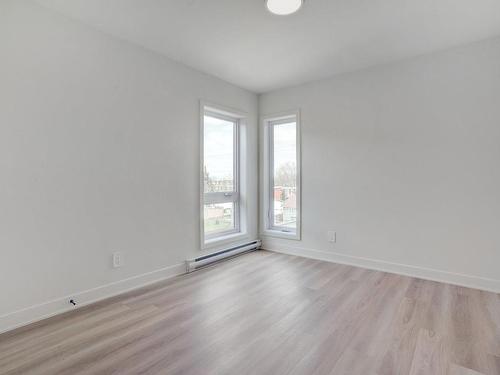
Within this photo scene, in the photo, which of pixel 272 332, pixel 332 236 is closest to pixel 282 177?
pixel 332 236

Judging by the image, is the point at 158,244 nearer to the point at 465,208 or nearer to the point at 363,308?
the point at 363,308

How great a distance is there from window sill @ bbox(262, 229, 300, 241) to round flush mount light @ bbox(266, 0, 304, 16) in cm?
273

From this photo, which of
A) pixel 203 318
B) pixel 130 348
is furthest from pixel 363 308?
pixel 130 348

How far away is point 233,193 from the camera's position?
407cm

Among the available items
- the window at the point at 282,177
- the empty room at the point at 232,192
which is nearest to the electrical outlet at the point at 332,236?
the empty room at the point at 232,192

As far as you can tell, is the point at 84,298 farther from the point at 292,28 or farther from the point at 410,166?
the point at 410,166

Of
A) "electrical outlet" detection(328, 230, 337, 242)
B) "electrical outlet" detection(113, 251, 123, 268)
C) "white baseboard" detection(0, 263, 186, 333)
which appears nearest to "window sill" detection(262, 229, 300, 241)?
"electrical outlet" detection(328, 230, 337, 242)

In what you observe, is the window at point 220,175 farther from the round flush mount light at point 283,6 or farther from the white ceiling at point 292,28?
the round flush mount light at point 283,6

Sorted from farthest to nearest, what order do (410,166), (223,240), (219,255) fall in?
(223,240)
(219,255)
(410,166)

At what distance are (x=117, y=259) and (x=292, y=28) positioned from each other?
2.69m

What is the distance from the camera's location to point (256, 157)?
4277 mm

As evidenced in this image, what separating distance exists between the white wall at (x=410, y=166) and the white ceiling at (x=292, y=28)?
1.10 ft

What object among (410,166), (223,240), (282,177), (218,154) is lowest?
(223,240)

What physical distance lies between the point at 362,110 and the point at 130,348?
3359mm
